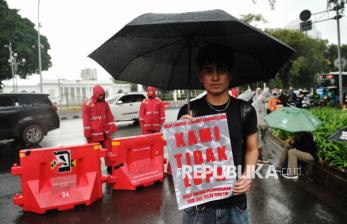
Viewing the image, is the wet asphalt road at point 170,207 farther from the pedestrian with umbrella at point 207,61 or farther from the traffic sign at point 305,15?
the traffic sign at point 305,15

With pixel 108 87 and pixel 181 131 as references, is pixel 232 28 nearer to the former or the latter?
pixel 181 131

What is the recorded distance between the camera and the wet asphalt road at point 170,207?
3.90 m

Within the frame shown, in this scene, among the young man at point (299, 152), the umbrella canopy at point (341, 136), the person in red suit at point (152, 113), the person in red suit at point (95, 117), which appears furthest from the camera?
the person in red suit at point (152, 113)

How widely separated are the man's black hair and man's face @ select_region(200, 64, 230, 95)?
0.03 meters

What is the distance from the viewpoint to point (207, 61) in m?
1.86

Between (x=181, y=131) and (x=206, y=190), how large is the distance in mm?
397

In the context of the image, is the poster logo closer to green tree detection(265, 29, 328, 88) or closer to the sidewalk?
the sidewalk

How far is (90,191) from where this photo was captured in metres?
4.51

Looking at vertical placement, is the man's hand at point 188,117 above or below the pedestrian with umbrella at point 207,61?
below

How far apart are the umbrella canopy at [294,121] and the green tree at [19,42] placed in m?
34.9

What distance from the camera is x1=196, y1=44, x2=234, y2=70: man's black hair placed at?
6.08ft

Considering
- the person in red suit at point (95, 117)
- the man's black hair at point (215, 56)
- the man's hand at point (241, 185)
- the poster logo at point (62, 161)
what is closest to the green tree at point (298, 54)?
the person in red suit at point (95, 117)

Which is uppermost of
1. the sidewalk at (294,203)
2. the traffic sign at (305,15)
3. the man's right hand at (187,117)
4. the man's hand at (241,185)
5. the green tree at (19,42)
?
the green tree at (19,42)

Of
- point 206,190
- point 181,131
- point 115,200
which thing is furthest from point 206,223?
point 115,200
